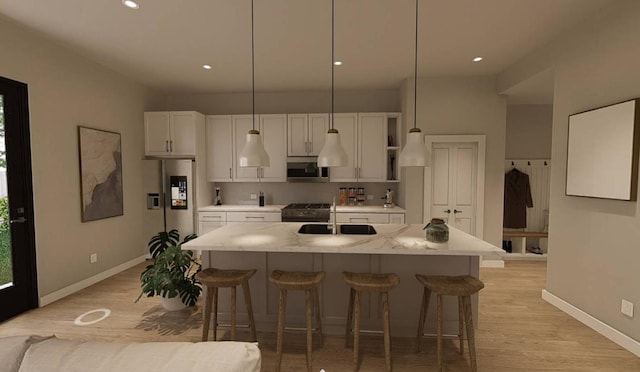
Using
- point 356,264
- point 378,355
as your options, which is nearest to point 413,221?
point 356,264

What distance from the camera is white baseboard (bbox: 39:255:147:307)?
136 inches

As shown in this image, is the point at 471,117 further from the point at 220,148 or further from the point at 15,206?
the point at 15,206

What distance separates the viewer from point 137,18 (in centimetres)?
291

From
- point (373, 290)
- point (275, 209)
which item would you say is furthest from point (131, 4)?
point (275, 209)

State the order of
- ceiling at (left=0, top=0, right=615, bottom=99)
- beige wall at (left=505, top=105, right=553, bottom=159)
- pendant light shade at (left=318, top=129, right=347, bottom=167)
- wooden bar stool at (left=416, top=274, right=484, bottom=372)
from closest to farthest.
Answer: wooden bar stool at (left=416, top=274, right=484, bottom=372)
pendant light shade at (left=318, top=129, right=347, bottom=167)
ceiling at (left=0, top=0, right=615, bottom=99)
beige wall at (left=505, top=105, right=553, bottom=159)

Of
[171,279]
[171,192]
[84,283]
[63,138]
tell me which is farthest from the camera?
[171,192]

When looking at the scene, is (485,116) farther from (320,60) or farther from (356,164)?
(320,60)

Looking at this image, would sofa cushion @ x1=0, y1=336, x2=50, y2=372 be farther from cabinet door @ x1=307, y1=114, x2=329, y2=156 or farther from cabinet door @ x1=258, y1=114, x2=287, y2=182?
cabinet door @ x1=307, y1=114, x2=329, y2=156

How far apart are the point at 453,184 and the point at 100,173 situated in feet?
16.2

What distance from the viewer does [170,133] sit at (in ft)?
16.7

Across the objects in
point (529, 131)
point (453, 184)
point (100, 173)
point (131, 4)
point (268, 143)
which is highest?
point (131, 4)

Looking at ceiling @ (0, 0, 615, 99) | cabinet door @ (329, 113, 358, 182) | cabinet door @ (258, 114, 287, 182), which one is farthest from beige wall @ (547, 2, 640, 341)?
cabinet door @ (258, 114, 287, 182)

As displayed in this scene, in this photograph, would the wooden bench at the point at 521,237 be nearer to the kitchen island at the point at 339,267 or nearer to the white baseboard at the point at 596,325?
the white baseboard at the point at 596,325

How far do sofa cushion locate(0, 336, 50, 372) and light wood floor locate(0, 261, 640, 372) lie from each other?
1655mm
